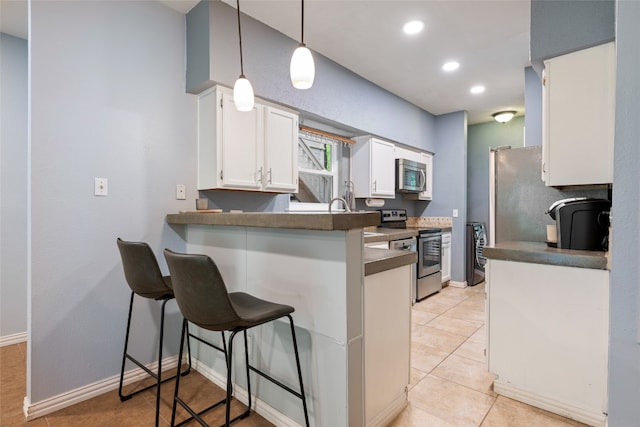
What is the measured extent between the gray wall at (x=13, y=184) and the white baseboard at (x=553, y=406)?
3.86 meters

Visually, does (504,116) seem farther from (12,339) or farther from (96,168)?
(12,339)

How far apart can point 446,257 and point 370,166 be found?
2.03 meters

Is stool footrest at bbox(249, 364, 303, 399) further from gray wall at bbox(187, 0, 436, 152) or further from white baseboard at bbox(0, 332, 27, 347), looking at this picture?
white baseboard at bbox(0, 332, 27, 347)

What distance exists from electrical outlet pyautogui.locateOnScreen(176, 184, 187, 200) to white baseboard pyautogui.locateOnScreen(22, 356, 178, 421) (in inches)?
48.5

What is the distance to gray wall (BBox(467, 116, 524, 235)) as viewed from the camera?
5344 millimetres

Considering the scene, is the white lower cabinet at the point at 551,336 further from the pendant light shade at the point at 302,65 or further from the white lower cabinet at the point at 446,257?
the white lower cabinet at the point at 446,257

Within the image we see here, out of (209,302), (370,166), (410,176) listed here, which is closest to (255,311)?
(209,302)

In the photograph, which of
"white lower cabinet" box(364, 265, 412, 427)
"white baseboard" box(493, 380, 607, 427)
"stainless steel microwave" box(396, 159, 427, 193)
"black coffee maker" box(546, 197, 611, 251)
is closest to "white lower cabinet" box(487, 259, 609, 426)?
"white baseboard" box(493, 380, 607, 427)

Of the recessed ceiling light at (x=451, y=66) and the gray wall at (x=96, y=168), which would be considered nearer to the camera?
the gray wall at (x=96, y=168)

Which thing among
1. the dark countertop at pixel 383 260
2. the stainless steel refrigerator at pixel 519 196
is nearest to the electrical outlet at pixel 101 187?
the dark countertop at pixel 383 260

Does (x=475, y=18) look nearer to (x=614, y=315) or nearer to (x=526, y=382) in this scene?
(x=614, y=315)

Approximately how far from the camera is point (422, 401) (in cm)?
196

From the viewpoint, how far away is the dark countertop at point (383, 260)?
1.54m

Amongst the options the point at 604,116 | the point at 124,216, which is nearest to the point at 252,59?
the point at 124,216
